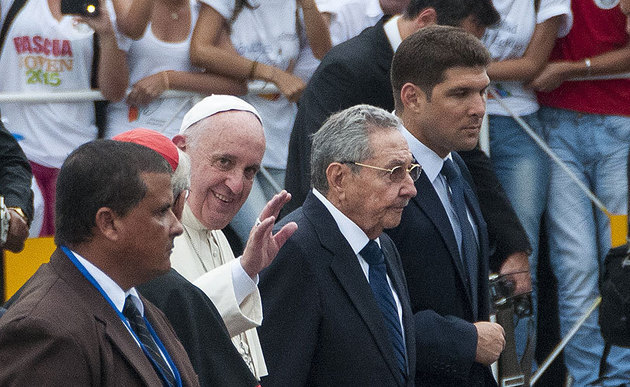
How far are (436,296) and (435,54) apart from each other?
976 millimetres

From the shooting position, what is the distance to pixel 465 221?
4.83 m

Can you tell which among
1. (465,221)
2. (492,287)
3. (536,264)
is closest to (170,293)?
(465,221)

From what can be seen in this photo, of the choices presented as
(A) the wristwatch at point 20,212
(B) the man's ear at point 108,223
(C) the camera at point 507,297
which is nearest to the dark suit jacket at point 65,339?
(B) the man's ear at point 108,223

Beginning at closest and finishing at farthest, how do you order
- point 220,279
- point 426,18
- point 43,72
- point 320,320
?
point 220,279 < point 320,320 < point 426,18 < point 43,72

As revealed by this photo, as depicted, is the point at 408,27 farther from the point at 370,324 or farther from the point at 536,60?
the point at 370,324

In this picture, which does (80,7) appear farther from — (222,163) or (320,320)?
(320,320)

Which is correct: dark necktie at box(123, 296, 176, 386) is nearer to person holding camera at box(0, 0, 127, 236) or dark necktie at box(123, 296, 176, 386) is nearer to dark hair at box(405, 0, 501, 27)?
dark hair at box(405, 0, 501, 27)

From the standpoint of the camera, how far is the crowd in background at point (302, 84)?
6.12 m

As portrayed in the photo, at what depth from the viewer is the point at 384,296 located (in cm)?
423

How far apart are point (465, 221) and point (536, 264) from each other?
202 cm

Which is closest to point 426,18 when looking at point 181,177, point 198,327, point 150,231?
point 181,177

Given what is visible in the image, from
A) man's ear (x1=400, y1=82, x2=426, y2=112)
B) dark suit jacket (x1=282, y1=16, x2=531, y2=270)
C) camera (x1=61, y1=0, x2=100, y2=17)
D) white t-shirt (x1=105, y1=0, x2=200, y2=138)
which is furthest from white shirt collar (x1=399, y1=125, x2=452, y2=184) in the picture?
camera (x1=61, y1=0, x2=100, y2=17)

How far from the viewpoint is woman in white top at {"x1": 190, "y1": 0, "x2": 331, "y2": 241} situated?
6.29 meters

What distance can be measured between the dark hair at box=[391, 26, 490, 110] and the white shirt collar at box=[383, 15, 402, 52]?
0.63m
